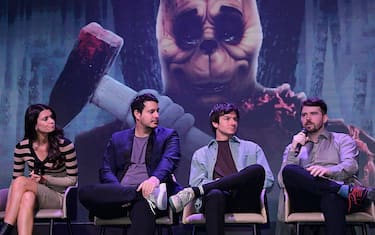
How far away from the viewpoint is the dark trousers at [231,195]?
336 centimetres

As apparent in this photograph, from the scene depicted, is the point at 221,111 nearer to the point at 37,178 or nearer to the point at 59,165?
the point at 59,165

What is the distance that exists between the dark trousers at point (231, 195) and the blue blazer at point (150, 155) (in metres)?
0.34

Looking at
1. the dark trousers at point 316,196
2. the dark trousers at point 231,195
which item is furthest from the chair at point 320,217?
the dark trousers at point 231,195

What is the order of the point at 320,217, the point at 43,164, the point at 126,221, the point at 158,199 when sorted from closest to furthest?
the point at 158,199 → the point at 320,217 → the point at 126,221 → the point at 43,164

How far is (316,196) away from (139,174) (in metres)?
1.17

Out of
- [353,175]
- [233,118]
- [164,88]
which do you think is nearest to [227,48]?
[164,88]

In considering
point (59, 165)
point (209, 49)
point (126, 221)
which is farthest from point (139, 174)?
point (209, 49)

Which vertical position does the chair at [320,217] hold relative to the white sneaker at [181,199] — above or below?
below

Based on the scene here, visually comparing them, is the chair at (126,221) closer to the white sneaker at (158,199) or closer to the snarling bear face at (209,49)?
the white sneaker at (158,199)

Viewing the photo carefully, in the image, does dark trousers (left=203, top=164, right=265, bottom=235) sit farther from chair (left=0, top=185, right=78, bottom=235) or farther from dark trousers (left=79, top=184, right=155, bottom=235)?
chair (left=0, top=185, right=78, bottom=235)

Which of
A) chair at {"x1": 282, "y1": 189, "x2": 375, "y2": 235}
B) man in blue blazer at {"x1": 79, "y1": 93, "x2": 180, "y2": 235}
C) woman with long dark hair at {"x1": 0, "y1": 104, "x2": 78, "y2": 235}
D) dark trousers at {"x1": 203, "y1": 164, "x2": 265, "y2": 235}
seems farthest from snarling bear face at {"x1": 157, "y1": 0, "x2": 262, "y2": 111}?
chair at {"x1": 282, "y1": 189, "x2": 375, "y2": 235}

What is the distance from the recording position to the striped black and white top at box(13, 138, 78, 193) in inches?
156

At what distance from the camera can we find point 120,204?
3.46 m

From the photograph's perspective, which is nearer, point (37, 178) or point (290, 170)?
point (290, 170)
